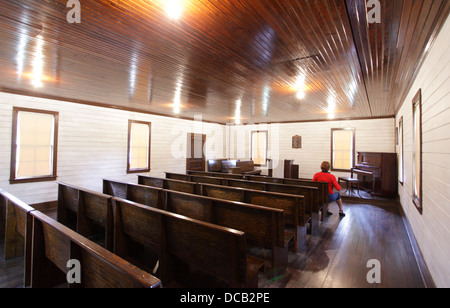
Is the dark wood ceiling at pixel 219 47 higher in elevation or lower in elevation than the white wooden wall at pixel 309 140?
higher

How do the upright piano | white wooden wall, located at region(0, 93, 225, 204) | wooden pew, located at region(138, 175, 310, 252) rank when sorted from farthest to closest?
the upright piano, white wooden wall, located at region(0, 93, 225, 204), wooden pew, located at region(138, 175, 310, 252)

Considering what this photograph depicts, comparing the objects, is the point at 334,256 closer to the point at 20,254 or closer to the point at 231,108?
the point at 20,254

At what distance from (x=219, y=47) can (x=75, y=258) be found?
2.39 m

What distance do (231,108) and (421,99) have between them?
427cm

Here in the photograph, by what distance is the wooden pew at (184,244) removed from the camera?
1522 mm

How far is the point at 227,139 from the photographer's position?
34.0 ft

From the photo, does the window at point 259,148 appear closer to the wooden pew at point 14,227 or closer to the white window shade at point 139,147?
the white window shade at point 139,147

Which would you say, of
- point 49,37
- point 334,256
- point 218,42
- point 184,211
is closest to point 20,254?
point 184,211

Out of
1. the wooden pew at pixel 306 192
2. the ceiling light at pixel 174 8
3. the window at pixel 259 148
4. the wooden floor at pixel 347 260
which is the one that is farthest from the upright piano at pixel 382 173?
the ceiling light at pixel 174 8

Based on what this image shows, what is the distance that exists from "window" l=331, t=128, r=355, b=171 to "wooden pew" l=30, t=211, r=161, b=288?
326 inches

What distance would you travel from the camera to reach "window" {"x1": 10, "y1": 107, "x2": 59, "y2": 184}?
4562 mm

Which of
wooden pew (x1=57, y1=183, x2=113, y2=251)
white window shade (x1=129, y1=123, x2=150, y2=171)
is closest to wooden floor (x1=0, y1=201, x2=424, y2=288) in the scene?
wooden pew (x1=57, y1=183, x2=113, y2=251)

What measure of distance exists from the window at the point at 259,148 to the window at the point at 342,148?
8.92ft

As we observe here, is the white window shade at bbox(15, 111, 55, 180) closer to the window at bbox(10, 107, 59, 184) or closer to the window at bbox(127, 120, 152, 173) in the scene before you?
the window at bbox(10, 107, 59, 184)
